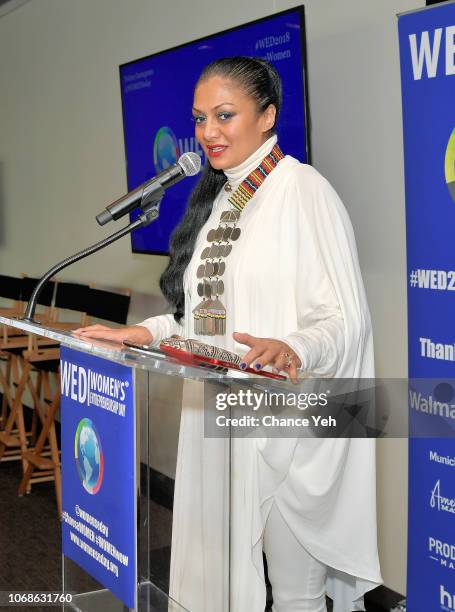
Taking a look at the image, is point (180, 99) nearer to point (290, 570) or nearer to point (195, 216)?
point (195, 216)

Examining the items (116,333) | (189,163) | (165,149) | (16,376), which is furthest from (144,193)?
(16,376)

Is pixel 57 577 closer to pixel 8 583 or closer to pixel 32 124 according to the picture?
pixel 8 583

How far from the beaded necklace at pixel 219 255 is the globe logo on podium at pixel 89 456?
1.94 ft

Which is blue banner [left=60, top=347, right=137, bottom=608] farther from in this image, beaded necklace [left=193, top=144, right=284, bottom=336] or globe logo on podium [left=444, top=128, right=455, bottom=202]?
globe logo on podium [left=444, top=128, right=455, bottom=202]

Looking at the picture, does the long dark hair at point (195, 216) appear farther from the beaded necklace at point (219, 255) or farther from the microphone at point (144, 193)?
the microphone at point (144, 193)

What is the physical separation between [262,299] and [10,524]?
9.10ft

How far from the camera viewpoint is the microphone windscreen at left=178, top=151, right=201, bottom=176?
1.64 m

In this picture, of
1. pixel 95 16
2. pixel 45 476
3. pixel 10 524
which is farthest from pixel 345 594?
pixel 95 16

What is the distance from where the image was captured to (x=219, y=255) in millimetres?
1893

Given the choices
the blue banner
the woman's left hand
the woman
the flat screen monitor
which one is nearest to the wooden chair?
the flat screen monitor

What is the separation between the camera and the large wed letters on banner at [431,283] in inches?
82.0

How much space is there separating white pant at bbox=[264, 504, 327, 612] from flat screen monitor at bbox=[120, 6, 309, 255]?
4.70ft

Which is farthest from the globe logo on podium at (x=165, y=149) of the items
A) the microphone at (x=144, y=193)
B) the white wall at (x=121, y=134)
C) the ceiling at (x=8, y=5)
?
the ceiling at (x=8, y=5)

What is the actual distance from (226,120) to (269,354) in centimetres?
73
